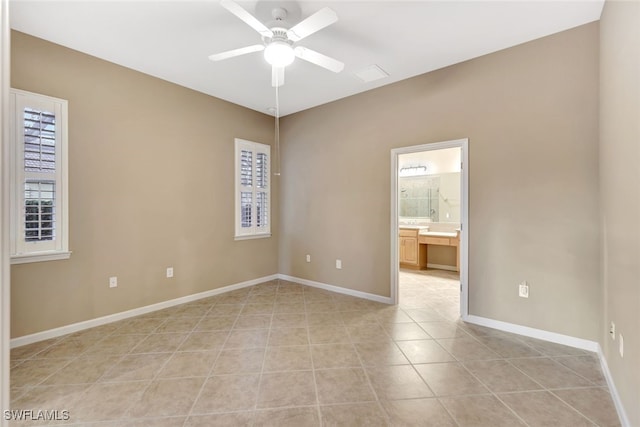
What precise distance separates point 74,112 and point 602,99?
4906 millimetres

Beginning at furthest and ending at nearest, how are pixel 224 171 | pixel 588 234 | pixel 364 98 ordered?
pixel 224 171 → pixel 364 98 → pixel 588 234

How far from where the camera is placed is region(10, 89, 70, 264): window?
2.60m

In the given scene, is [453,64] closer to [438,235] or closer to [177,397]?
[438,235]

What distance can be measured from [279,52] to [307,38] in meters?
A: 0.69

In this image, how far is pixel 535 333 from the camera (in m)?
2.81

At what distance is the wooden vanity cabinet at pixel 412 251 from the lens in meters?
5.82

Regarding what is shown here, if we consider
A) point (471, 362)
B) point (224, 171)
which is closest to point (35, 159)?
point (224, 171)

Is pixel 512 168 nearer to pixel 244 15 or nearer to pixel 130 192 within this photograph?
pixel 244 15

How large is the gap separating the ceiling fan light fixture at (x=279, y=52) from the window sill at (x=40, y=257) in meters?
2.78

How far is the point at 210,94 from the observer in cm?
413

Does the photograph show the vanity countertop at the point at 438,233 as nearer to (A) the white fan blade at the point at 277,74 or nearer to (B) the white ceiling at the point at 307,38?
(B) the white ceiling at the point at 307,38

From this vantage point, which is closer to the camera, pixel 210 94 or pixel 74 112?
pixel 74 112

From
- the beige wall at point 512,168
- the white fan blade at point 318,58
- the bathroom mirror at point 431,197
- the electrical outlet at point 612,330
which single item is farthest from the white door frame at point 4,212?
the bathroom mirror at point 431,197

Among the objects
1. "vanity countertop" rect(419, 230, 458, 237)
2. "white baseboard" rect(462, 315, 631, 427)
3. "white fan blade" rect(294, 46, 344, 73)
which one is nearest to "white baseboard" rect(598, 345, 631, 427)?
"white baseboard" rect(462, 315, 631, 427)
